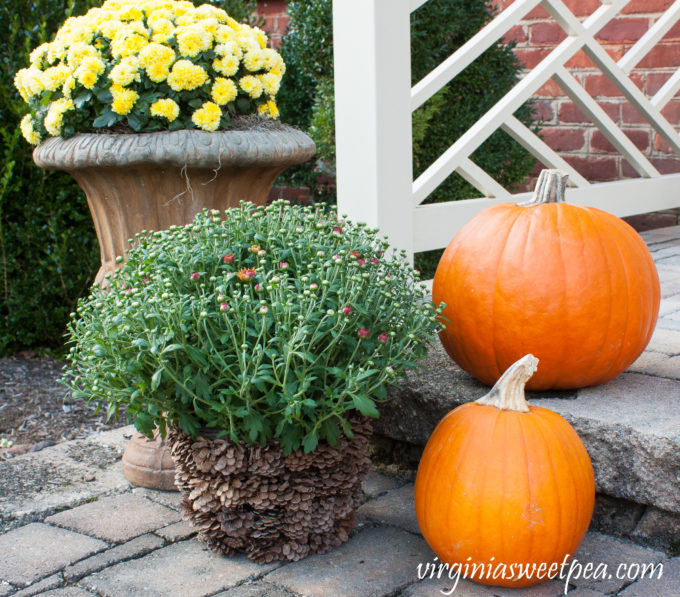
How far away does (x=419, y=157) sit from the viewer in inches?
159

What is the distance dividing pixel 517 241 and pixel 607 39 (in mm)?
2940

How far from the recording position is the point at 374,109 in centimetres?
233

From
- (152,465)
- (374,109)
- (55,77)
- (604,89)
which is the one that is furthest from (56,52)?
(604,89)

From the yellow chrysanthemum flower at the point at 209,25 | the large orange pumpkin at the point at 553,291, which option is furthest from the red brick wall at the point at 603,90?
the large orange pumpkin at the point at 553,291

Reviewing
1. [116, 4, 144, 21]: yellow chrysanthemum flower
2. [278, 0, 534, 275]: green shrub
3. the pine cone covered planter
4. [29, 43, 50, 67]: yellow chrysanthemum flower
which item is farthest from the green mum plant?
[278, 0, 534, 275]: green shrub

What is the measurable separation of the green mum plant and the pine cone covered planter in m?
0.05

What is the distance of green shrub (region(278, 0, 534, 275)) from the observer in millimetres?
3791

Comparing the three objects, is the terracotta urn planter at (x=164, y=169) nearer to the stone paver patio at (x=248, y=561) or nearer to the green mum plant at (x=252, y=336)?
the green mum plant at (x=252, y=336)

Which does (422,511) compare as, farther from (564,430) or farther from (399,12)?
(399,12)

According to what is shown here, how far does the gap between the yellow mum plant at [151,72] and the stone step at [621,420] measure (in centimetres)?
101

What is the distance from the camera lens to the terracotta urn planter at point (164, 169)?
2305 millimetres

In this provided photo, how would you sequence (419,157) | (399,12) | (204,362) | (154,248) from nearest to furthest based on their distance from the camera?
(204,362), (154,248), (399,12), (419,157)

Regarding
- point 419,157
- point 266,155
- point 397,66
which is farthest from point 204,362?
point 419,157

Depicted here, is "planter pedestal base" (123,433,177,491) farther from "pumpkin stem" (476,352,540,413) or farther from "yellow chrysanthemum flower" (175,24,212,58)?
"yellow chrysanthemum flower" (175,24,212,58)
